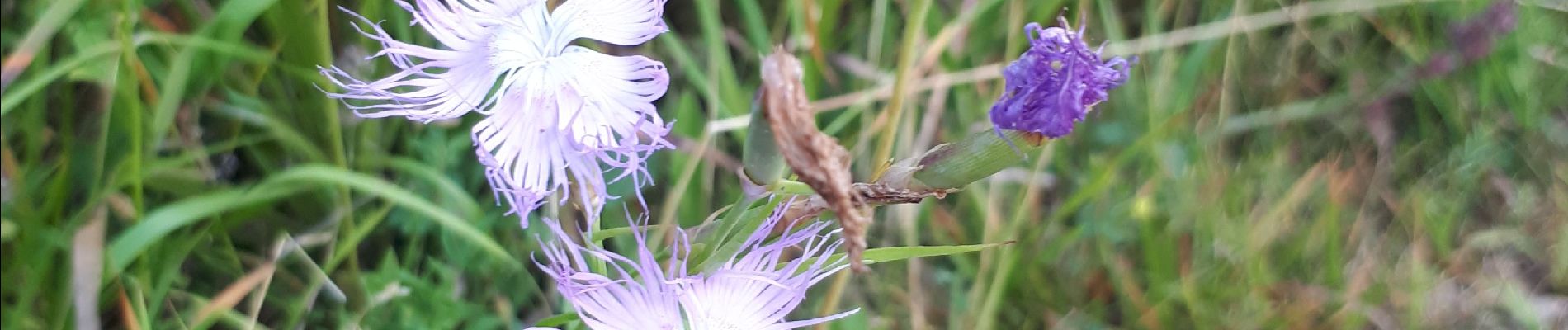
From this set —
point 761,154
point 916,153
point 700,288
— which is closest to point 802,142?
point 761,154

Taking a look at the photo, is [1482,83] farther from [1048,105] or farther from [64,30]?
[64,30]

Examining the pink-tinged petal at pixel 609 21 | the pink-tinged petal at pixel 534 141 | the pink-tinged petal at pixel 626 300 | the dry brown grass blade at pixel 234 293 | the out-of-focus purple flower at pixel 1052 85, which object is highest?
the pink-tinged petal at pixel 609 21

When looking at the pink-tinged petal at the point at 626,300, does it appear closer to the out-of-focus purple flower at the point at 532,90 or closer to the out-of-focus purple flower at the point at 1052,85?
the out-of-focus purple flower at the point at 532,90

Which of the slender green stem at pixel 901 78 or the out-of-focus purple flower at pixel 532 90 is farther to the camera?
the slender green stem at pixel 901 78

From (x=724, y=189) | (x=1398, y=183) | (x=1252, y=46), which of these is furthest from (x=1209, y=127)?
(x=724, y=189)

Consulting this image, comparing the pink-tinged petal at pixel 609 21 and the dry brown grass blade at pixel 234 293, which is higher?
the pink-tinged petal at pixel 609 21

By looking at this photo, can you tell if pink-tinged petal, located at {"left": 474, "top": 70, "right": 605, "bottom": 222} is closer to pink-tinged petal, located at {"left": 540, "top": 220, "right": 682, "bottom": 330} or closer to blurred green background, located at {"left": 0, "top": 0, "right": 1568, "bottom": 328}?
pink-tinged petal, located at {"left": 540, "top": 220, "right": 682, "bottom": 330}

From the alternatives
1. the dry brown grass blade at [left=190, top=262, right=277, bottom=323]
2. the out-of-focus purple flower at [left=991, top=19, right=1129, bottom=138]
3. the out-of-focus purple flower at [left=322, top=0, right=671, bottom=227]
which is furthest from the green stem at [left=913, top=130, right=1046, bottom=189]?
the dry brown grass blade at [left=190, top=262, right=277, bottom=323]

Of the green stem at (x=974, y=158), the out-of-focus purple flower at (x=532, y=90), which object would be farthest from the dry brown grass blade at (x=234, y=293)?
the green stem at (x=974, y=158)
